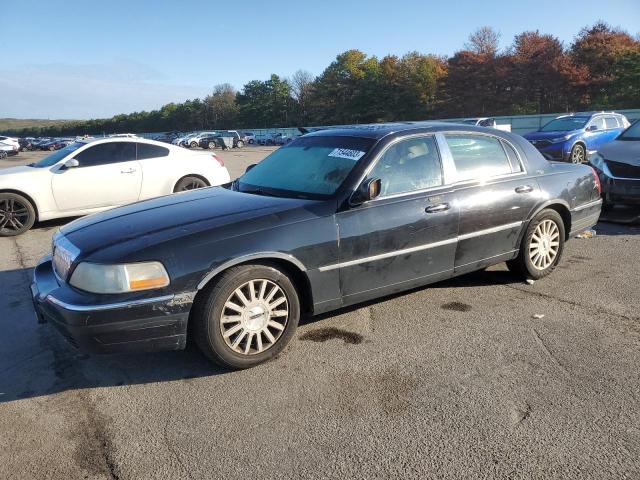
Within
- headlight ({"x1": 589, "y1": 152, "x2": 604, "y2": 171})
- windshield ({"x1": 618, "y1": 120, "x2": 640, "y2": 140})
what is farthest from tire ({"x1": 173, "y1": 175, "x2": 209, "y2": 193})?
windshield ({"x1": 618, "y1": 120, "x2": 640, "y2": 140})

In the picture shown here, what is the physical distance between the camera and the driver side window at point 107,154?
8266mm

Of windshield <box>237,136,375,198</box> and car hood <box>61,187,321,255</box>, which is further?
windshield <box>237,136,375,198</box>

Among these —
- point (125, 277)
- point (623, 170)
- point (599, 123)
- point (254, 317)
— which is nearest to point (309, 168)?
point (254, 317)

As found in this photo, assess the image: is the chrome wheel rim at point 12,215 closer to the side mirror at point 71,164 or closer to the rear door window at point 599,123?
the side mirror at point 71,164

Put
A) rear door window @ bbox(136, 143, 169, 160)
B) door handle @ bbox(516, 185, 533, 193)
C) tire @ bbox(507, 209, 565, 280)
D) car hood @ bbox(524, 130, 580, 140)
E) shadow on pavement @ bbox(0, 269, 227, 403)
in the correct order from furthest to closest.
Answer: car hood @ bbox(524, 130, 580, 140), rear door window @ bbox(136, 143, 169, 160), tire @ bbox(507, 209, 565, 280), door handle @ bbox(516, 185, 533, 193), shadow on pavement @ bbox(0, 269, 227, 403)

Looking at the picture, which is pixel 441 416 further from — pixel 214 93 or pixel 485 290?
pixel 214 93

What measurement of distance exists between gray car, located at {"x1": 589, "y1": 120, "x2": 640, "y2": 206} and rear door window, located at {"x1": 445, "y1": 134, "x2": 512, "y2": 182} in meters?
3.92

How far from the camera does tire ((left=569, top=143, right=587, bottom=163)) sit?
13.9m

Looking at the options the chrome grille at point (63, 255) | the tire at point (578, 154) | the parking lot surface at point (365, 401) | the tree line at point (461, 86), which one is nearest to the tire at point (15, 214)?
the parking lot surface at point (365, 401)

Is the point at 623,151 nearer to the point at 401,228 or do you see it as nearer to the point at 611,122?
the point at 401,228

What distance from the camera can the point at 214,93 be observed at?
120 meters

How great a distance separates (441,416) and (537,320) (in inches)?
66.2

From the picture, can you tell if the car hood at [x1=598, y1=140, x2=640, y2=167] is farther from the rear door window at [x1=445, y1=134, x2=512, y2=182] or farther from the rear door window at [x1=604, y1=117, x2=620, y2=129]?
the rear door window at [x1=604, y1=117, x2=620, y2=129]

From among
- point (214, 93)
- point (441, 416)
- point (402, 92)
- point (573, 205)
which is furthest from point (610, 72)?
point (214, 93)
